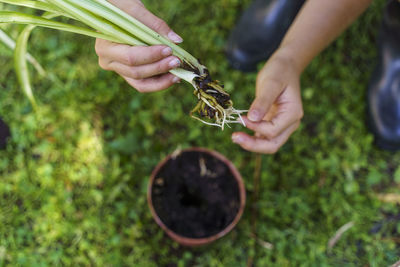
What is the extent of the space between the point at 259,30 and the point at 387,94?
806mm

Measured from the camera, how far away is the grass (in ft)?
5.28

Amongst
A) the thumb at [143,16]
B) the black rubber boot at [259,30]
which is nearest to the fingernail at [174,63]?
the thumb at [143,16]

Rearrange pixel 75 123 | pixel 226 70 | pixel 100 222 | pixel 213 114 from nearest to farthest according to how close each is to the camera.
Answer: pixel 213 114 < pixel 100 222 < pixel 75 123 < pixel 226 70

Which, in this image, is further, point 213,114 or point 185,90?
point 185,90

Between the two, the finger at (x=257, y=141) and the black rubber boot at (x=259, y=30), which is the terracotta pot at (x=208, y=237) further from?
the black rubber boot at (x=259, y=30)

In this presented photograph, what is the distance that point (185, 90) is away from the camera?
188cm

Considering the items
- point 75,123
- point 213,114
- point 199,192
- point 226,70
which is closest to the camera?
point 213,114

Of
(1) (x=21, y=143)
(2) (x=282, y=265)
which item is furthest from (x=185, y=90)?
(2) (x=282, y=265)

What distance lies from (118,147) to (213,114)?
0.80 m

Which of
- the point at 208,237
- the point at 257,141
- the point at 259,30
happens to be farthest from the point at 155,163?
the point at 259,30

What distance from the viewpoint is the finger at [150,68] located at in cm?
96

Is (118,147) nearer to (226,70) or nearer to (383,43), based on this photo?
(226,70)

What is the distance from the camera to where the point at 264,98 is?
42.5 inches

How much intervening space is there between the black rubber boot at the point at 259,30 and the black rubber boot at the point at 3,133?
1.29 meters
